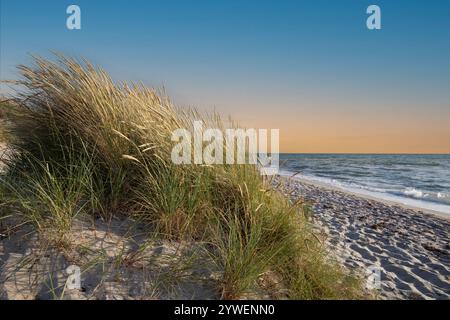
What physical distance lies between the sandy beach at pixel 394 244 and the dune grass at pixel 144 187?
0.88 metres

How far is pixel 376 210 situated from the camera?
881 centimetres

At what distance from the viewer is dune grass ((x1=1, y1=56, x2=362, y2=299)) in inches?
104

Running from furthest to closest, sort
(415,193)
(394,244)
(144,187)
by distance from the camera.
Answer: (415,193), (394,244), (144,187)

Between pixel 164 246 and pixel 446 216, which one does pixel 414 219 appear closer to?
pixel 446 216

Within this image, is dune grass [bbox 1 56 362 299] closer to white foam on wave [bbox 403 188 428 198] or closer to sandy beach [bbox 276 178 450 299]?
sandy beach [bbox 276 178 450 299]

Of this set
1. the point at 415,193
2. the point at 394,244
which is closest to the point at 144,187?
the point at 394,244

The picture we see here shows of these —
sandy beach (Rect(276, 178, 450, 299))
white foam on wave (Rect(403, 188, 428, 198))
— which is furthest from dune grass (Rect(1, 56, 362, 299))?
white foam on wave (Rect(403, 188, 428, 198))

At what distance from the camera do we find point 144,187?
3182 mm

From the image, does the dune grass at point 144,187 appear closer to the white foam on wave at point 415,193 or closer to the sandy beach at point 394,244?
the sandy beach at point 394,244

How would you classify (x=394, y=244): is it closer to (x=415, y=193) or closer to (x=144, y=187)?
(x=144, y=187)

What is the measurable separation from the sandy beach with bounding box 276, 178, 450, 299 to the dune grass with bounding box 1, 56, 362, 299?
0.88 meters

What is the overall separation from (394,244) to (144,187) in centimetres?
449

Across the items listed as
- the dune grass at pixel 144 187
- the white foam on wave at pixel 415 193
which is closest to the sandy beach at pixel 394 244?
the dune grass at pixel 144 187
